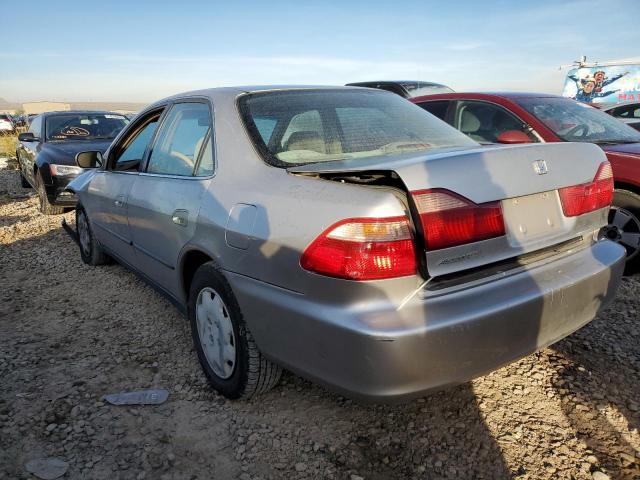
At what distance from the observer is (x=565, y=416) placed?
7.63ft

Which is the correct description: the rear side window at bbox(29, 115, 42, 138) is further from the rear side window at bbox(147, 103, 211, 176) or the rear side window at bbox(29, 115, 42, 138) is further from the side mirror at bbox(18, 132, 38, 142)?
the rear side window at bbox(147, 103, 211, 176)

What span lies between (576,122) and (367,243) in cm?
374

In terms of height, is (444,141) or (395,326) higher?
(444,141)

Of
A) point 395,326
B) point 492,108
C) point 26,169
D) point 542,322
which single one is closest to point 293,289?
point 395,326

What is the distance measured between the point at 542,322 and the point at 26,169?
9349 mm

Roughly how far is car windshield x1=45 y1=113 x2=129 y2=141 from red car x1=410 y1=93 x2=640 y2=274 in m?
5.62

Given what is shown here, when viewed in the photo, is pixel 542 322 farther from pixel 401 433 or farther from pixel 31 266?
pixel 31 266

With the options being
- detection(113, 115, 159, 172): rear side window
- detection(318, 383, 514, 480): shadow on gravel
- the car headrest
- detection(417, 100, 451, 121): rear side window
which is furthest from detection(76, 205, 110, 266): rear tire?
the car headrest

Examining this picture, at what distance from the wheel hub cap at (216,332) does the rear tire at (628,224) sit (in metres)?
3.24

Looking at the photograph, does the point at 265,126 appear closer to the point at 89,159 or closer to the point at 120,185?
the point at 120,185

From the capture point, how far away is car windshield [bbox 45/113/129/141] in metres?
7.92

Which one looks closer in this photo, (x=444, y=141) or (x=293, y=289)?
(x=293, y=289)

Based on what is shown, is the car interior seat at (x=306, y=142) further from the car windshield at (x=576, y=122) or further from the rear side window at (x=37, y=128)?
the rear side window at (x=37, y=128)

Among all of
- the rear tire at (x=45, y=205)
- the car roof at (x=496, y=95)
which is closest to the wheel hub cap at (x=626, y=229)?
the car roof at (x=496, y=95)
